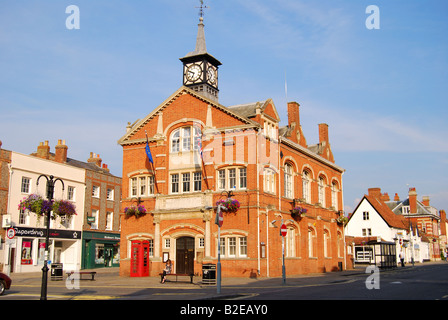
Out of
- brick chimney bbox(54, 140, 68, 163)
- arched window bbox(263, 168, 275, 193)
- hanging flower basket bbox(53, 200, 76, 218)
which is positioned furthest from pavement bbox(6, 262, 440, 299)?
brick chimney bbox(54, 140, 68, 163)

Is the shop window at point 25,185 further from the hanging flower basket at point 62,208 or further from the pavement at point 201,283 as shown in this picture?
the pavement at point 201,283

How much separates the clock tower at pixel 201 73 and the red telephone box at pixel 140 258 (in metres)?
13.6

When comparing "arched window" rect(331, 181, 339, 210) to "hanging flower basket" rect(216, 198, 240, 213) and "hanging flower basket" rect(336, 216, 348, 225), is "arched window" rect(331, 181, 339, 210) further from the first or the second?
"hanging flower basket" rect(216, 198, 240, 213)

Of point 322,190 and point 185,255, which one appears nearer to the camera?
point 185,255

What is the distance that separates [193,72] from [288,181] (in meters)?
12.6

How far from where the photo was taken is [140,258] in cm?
3406

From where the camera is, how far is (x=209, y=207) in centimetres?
3366

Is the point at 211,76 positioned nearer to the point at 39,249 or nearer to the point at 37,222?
the point at 37,222

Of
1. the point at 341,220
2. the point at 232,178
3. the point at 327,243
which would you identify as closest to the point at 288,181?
the point at 232,178

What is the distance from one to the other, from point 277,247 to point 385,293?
1533 cm

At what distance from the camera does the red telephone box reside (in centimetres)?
3402

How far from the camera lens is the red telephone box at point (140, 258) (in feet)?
112

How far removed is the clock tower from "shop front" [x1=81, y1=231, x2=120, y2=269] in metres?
22.0
